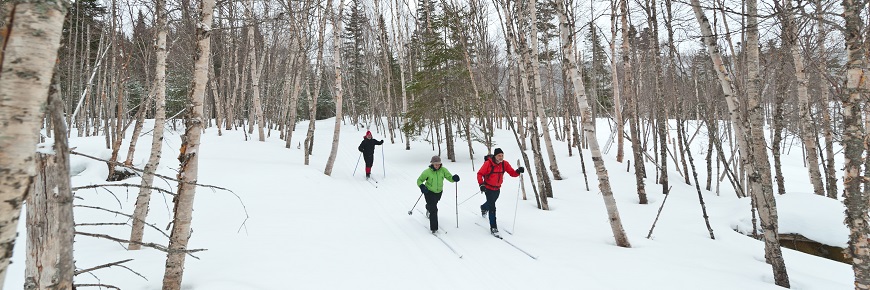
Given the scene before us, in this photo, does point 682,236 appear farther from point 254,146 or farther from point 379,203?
point 254,146

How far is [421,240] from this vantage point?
263 inches

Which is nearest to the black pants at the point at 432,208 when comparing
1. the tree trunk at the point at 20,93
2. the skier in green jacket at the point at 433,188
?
the skier in green jacket at the point at 433,188

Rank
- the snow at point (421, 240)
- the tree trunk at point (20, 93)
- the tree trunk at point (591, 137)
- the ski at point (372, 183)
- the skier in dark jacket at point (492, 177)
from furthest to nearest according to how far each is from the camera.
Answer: the ski at point (372, 183), the skier in dark jacket at point (492, 177), the tree trunk at point (591, 137), the snow at point (421, 240), the tree trunk at point (20, 93)

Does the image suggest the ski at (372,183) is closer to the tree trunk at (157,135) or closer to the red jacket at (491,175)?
the red jacket at (491,175)

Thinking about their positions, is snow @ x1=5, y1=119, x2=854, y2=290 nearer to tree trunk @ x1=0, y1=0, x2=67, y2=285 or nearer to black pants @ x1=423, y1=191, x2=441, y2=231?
black pants @ x1=423, y1=191, x2=441, y2=231

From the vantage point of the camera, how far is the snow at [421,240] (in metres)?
4.86

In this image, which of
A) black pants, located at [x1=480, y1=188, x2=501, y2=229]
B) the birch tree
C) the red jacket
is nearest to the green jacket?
the red jacket

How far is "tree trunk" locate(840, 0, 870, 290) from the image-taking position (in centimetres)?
348

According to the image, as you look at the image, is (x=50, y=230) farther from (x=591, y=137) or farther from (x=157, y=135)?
(x=591, y=137)

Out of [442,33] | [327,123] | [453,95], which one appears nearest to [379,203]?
[453,95]

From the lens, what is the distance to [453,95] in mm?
16469

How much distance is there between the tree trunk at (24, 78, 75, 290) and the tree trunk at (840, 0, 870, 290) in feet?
18.8

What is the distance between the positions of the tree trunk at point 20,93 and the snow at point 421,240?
3489 millimetres

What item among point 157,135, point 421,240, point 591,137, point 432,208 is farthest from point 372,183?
point 591,137
